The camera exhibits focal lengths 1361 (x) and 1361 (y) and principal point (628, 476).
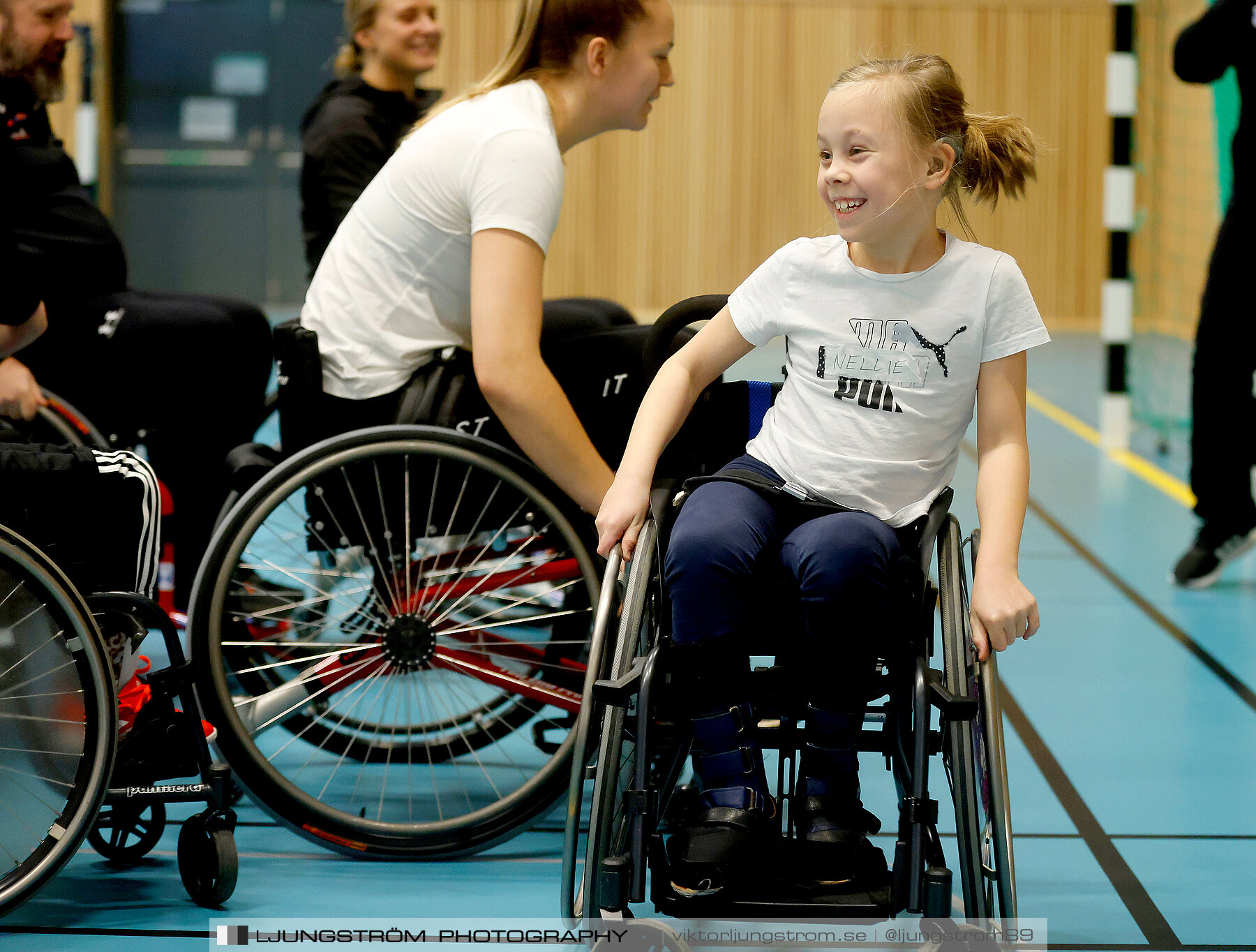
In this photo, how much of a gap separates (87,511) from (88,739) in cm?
27

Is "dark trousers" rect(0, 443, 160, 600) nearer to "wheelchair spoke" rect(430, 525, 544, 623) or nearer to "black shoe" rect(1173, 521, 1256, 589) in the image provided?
"wheelchair spoke" rect(430, 525, 544, 623)

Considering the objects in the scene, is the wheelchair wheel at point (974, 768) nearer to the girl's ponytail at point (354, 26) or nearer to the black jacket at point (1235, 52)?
the girl's ponytail at point (354, 26)

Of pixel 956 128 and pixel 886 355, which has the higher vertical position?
pixel 956 128

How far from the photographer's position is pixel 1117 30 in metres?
4.69

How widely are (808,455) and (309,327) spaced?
79 centimetres

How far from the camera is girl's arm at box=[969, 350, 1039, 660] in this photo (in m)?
1.32

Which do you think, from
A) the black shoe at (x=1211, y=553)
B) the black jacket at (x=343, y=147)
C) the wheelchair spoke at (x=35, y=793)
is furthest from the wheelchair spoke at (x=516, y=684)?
the black shoe at (x=1211, y=553)

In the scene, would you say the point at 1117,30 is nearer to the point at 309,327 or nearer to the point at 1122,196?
the point at 1122,196

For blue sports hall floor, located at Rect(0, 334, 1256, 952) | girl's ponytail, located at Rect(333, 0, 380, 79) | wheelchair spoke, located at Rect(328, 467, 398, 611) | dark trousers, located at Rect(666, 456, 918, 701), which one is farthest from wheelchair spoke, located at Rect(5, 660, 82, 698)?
girl's ponytail, located at Rect(333, 0, 380, 79)

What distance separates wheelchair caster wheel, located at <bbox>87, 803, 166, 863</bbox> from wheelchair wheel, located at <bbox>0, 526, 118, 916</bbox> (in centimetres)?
7

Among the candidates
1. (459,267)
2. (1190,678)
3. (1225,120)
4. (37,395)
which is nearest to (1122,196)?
(1225,120)

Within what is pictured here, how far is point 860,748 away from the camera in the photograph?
1.36m

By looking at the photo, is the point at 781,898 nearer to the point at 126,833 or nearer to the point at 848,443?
the point at 848,443

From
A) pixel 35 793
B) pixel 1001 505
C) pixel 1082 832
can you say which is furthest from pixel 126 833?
pixel 1082 832
